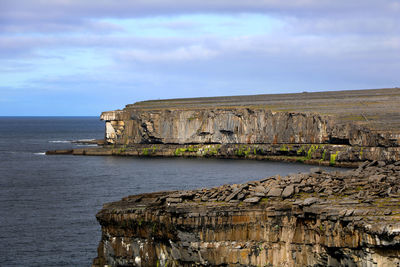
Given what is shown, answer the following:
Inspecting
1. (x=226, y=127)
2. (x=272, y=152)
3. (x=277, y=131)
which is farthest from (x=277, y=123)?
(x=226, y=127)

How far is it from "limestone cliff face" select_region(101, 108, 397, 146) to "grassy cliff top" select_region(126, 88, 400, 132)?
5503 mm

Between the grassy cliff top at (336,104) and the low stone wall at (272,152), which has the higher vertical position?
the grassy cliff top at (336,104)

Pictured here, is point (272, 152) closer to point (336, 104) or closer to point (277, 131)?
point (277, 131)

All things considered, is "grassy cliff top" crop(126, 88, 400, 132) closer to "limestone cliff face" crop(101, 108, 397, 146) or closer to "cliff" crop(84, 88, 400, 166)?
"cliff" crop(84, 88, 400, 166)

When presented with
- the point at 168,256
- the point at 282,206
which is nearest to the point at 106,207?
the point at 168,256

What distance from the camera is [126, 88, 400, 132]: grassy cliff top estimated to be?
119500mm

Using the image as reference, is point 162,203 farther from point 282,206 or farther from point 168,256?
point 282,206

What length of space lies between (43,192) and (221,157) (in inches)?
2041

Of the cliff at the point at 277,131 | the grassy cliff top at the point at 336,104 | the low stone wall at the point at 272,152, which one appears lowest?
the low stone wall at the point at 272,152

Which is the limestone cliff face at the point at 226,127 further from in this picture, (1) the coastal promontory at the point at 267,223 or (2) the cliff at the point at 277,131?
(1) the coastal promontory at the point at 267,223

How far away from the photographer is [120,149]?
13400 centimetres

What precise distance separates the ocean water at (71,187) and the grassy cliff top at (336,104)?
933 inches

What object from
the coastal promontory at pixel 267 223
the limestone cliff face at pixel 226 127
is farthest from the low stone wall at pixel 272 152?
the coastal promontory at pixel 267 223

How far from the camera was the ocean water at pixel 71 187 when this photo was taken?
47500mm
